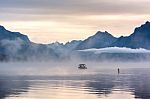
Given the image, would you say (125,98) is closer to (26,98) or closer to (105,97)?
(105,97)

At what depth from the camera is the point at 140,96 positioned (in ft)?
359

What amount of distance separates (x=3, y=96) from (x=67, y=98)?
14.2 metres

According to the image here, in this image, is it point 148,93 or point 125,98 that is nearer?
point 125,98

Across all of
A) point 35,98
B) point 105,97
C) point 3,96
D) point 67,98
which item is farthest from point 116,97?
point 3,96

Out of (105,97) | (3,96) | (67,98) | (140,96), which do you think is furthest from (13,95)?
(140,96)

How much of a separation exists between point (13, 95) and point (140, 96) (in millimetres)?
27927

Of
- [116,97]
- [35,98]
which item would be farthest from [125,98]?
[35,98]

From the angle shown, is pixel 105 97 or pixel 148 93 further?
pixel 148 93

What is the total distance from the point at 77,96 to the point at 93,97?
145 inches

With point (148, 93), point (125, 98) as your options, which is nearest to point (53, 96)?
point (125, 98)

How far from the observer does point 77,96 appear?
358ft

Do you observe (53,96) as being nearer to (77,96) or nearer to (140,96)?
(77,96)

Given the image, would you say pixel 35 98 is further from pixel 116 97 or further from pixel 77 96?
pixel 116 97

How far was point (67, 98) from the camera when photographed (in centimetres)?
10481
